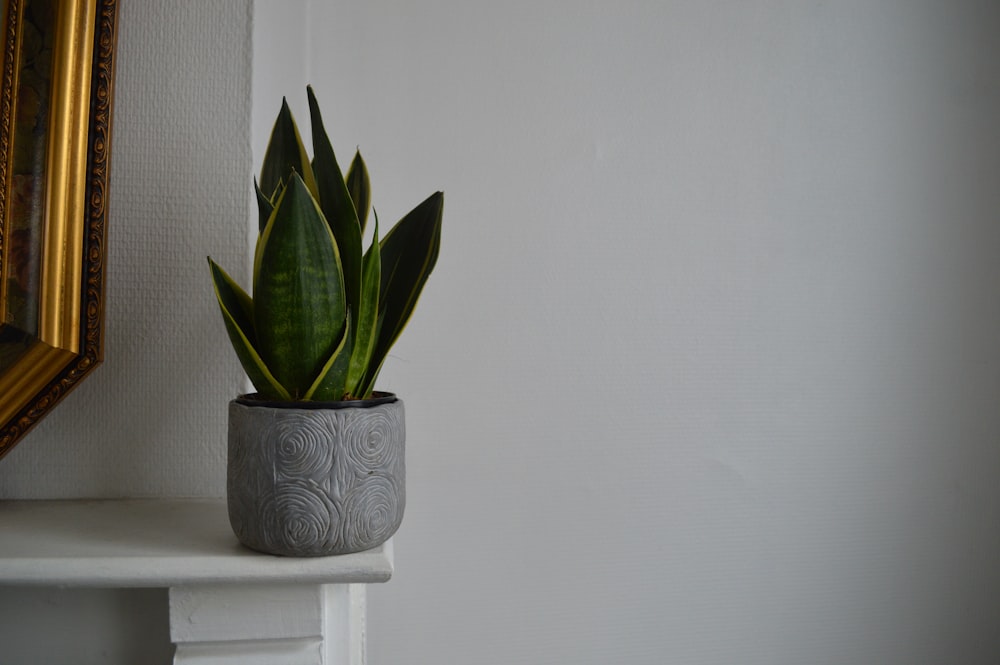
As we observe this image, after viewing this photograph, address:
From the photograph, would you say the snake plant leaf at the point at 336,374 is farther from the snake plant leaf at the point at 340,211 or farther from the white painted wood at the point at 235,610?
the white painted wood at the point at 235,610

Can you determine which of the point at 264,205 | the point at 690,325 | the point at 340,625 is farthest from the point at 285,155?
the point at 690,325

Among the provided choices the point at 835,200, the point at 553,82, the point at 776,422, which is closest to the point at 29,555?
the point at 553,82

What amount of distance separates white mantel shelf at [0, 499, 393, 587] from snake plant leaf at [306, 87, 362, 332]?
0.64 feet

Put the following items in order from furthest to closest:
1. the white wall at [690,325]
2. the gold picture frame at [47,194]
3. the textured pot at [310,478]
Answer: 1. the white wall at [690,325]
2. the gold picture frame at [47,194]
3. the textured pot at [310,478]

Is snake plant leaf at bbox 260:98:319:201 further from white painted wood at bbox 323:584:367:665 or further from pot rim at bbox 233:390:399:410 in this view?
white painted wood at bbox 323:584:367:665

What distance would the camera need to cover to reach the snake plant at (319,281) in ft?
1.65

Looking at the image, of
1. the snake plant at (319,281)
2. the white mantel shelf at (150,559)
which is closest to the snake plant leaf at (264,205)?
the snake plant at (319,281)

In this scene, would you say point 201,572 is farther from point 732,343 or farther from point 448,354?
point 732,343

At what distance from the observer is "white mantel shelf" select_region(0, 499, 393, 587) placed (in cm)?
50

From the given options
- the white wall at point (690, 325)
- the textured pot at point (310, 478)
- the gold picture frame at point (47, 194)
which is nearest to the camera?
the textured pot at point (310, 478)

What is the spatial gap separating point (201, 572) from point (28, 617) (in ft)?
0.75

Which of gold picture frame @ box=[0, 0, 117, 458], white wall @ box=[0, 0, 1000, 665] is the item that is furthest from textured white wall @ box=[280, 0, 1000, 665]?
gold picture frame @ box=[0, 0, 117, 458]

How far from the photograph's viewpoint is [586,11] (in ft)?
2.96

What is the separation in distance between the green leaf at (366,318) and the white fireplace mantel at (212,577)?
14 centimetres
